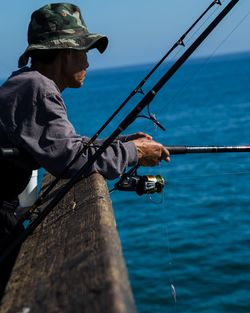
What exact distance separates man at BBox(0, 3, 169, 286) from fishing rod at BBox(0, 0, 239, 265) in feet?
0.45

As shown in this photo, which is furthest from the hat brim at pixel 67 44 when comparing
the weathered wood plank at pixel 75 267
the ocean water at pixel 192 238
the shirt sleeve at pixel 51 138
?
the ocean water at pixel 192 238

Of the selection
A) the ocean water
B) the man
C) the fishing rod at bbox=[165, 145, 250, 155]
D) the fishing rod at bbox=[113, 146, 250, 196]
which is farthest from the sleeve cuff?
the ocean water

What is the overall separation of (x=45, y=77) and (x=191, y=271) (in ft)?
37.9

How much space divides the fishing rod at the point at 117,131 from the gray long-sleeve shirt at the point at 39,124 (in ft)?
0.37

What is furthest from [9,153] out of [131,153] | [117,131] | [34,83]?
[131,153]

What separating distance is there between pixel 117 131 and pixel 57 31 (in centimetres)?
70

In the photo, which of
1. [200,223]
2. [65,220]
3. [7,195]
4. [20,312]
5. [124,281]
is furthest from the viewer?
[200,223]

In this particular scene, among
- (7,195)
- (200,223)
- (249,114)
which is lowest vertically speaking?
(249,114)

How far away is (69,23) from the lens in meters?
3.74

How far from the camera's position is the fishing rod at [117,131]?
3.08 m

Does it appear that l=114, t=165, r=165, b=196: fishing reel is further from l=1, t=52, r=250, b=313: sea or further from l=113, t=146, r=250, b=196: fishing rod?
l=1, t=52, r=250, b=313: sea

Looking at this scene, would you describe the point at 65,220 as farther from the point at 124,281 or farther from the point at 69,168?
the point at 124,281

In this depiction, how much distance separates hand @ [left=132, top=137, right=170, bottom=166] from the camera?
380cm

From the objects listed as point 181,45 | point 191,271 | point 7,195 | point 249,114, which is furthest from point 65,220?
point 249,114
